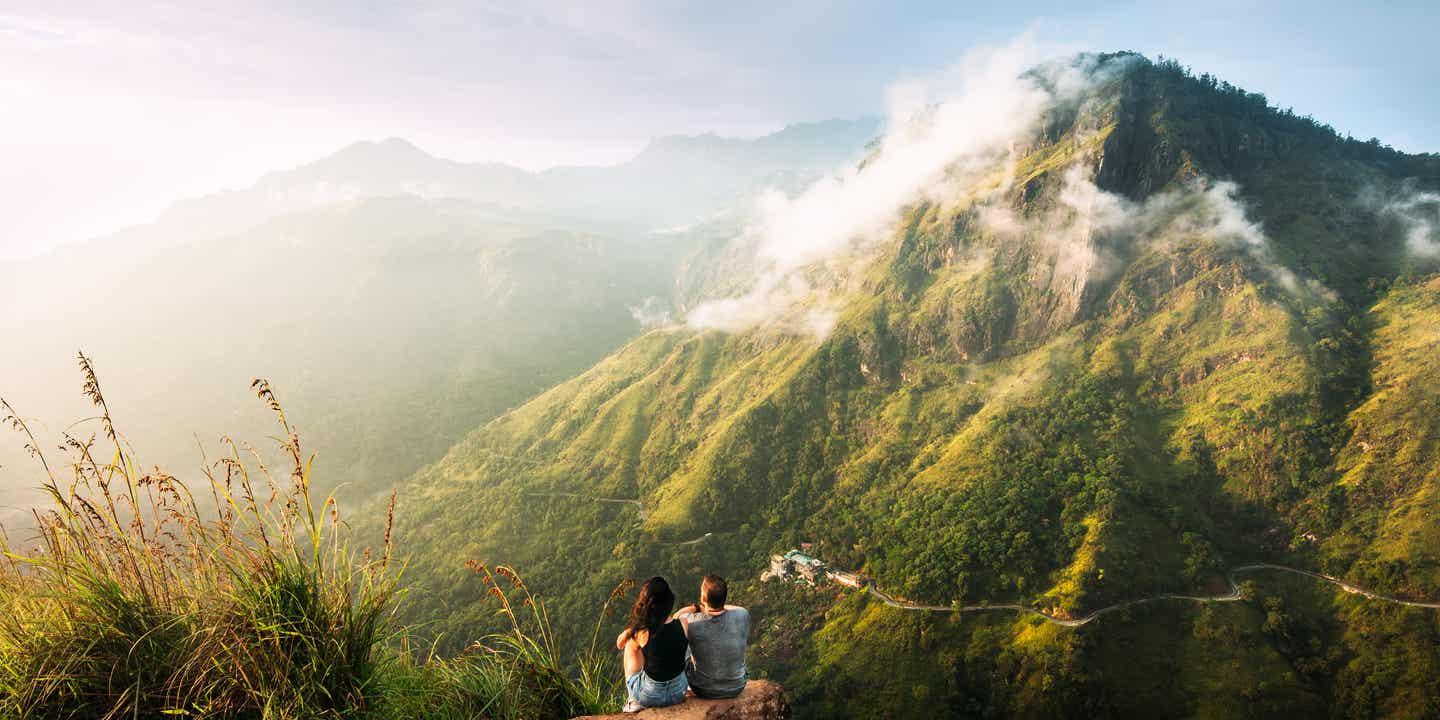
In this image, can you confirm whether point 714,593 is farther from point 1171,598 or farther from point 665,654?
point 1171,598

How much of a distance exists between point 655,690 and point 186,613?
4558mm

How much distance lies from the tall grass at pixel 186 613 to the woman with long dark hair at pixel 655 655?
189cm

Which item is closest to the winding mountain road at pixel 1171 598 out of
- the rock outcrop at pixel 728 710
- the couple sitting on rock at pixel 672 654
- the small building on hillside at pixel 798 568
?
the small building on hillside at pixel 798 568

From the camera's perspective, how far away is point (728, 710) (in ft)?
19.4

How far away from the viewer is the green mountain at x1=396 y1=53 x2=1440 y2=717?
223 ft

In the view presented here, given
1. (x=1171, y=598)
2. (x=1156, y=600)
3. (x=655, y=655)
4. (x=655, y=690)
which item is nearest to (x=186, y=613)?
(x=655, y=655)

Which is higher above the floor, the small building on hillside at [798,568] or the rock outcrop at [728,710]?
the rock outcrop at [728,710]

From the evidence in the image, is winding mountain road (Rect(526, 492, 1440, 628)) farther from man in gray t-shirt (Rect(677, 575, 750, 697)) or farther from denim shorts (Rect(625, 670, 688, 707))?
denim shorts (Rect(625, 670, 688, 707))

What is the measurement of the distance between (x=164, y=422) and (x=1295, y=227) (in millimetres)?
324038

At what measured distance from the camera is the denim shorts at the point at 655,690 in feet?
21.3

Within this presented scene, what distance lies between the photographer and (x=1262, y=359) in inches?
3861

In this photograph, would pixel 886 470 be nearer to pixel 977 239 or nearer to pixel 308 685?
pixel 977 239

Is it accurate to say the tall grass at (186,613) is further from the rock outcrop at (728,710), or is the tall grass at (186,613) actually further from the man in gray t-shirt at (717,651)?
the man in gray t-shirt at (717,651)

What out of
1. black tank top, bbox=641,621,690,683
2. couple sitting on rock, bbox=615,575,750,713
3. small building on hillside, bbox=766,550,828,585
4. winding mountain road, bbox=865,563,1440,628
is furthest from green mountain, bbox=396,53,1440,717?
black tank top, bbox=641,621,690,683
